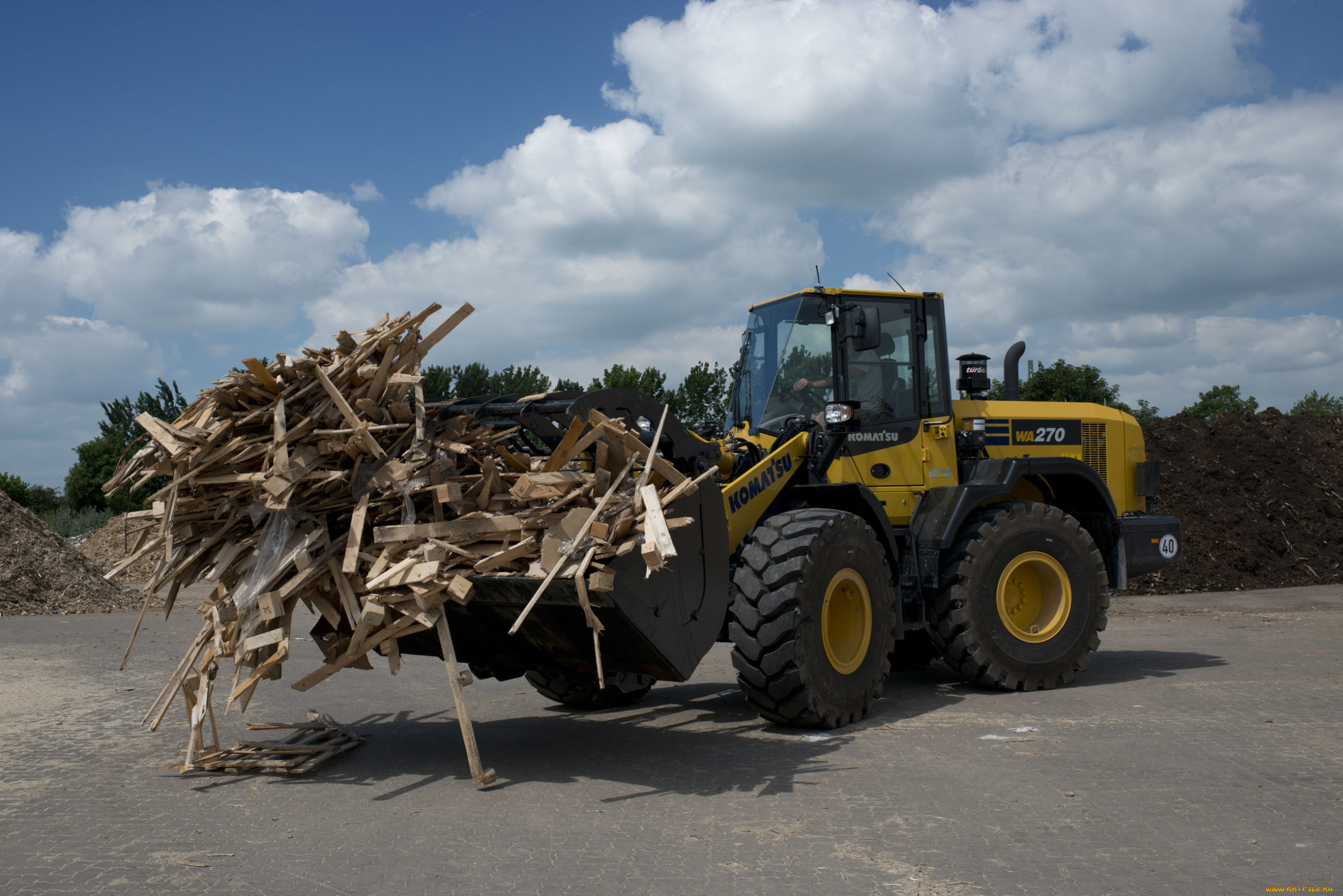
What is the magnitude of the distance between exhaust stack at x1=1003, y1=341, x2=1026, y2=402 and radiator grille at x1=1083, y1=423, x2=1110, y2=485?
701 mm

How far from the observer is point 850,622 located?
23.7 ft

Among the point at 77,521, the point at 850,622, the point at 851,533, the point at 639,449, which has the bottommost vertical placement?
the point at 850,622

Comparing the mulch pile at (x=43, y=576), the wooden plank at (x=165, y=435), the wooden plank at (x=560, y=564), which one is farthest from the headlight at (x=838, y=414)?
the mulch pile at (x=43, y=576)

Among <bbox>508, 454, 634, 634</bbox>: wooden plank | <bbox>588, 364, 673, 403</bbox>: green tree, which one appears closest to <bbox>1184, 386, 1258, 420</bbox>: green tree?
<bbox>588, 364, 673, 403</bbox>: green tree

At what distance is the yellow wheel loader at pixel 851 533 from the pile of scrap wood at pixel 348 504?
0.90ft

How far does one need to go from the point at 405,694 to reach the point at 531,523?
4.16m

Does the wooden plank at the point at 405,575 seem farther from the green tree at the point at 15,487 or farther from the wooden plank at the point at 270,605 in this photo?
the green tree at the point at 15,487

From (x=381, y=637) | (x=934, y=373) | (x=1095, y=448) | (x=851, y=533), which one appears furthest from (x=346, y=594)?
(x=1095, y=448)

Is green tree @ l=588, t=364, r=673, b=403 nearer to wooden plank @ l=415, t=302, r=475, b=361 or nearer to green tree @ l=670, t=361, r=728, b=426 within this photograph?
green tree @ l=670, t=361, r=728, b=426

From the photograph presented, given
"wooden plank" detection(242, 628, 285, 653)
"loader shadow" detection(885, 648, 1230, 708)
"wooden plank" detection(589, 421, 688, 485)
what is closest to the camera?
"wooden plank" detection(242, 628, 285, 653)

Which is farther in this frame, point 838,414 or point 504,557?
point 838,414

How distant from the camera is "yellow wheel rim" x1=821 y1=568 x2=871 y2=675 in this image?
7.09 m

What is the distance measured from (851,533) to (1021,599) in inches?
98.2

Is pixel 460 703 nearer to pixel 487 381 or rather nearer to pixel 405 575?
pixel 405 575
